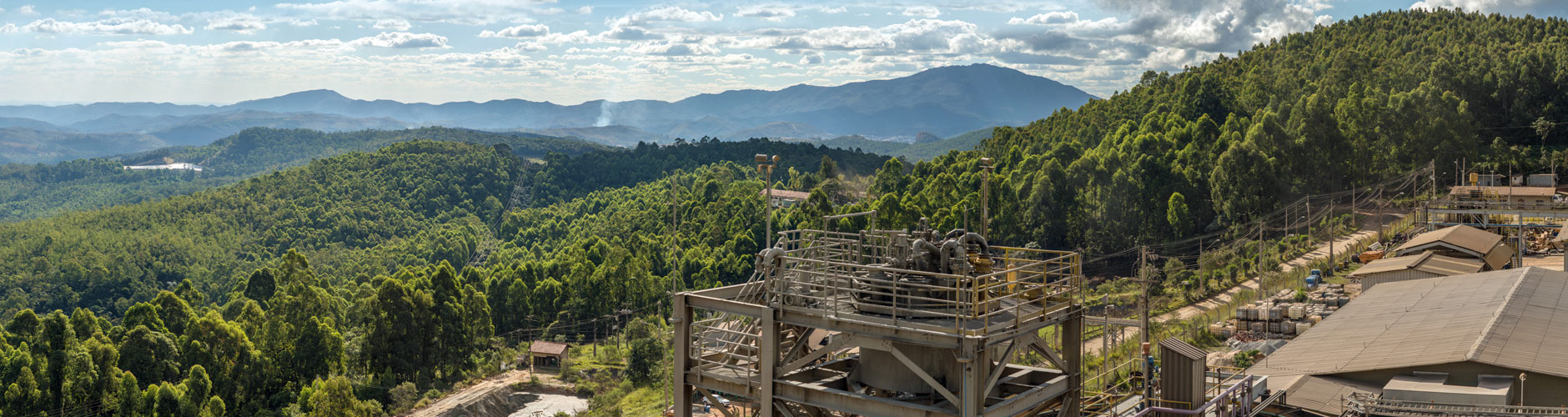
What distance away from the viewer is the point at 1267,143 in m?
86.6

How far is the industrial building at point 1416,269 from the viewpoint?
50750mm

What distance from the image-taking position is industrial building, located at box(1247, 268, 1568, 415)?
84.5 feet

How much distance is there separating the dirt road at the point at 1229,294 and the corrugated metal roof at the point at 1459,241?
9467mm

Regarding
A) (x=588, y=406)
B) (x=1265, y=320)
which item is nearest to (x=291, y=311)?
(x=588, y=406)

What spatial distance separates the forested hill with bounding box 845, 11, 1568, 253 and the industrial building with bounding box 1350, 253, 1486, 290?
2777cm

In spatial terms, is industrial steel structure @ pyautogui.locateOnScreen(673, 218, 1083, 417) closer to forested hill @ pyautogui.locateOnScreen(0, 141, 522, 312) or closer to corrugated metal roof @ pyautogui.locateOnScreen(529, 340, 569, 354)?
corrugated metal roof @ pyautogui.locateOnScreen(529, 340, 569, 354)

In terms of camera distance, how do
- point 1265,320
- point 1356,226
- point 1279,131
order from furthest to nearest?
point 1279,131, point 1356,226, point 1265,320

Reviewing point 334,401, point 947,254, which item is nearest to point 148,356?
point 334,401

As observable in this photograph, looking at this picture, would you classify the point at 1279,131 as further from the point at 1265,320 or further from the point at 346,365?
the point at 346,365

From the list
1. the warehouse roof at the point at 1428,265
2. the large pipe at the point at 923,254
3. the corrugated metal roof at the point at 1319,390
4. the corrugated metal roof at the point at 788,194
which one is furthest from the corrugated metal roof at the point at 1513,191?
the corrugated metal roof at the point at 788,194

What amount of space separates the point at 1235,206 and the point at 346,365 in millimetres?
67430

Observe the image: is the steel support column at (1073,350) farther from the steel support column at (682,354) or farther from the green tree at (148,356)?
the green tree at (148,356)

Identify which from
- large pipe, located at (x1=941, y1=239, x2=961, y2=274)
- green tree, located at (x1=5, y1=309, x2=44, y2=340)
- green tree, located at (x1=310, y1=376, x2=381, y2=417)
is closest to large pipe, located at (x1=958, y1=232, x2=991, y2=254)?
large pipe, located at (x1=941, y1=239, x2=961, y2=274)

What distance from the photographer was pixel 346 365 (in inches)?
3098
